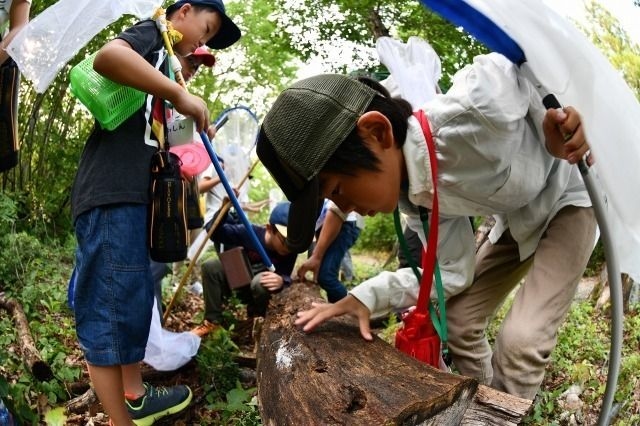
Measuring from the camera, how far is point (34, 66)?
2.00 m

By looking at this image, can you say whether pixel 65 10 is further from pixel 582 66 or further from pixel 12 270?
pixel 12 270

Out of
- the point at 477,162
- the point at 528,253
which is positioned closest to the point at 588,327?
the point at 528,253

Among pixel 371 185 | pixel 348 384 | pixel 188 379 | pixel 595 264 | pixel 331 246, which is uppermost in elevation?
pixel 371 185

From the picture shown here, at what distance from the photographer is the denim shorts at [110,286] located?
78.0 inches

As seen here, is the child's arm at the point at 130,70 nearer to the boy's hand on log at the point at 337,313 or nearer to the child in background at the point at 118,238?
the child in background at the point at 118,238

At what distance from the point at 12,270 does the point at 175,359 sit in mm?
1931

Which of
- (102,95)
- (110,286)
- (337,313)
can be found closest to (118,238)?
(110,286)

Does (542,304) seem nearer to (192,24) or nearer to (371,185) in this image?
(371,185)

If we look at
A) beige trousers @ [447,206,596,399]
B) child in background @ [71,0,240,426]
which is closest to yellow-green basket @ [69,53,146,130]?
child in background @ [71,0,240,426]

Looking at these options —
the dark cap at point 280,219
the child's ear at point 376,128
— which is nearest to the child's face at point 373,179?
the child's ear at point 376,128

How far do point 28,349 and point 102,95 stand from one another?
50.2 inches

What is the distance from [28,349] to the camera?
7.98 ft

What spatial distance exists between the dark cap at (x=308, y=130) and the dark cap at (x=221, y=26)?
0.85m

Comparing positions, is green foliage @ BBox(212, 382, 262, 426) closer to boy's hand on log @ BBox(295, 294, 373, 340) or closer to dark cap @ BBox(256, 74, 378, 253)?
boy's hand on log @ BBox(295, 294, 373, 340)
